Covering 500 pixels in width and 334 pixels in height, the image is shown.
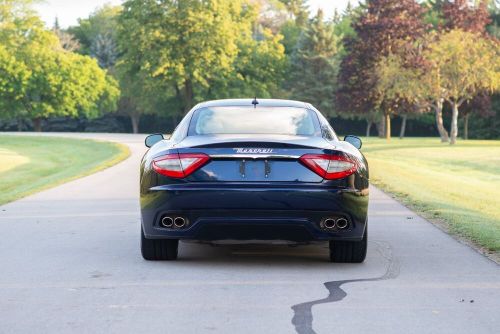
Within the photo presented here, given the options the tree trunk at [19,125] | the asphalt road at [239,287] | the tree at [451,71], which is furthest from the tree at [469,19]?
the asphalt road at [239,287]

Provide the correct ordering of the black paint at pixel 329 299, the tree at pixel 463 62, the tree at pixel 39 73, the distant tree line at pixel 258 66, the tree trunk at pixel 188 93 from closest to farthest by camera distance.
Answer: the black paint at pixel 329 299
the tree at pixel 463 62
the distant tree line at pixel 258 66
the tree trunk at pixel 188 93
the tree at pixel 39 73

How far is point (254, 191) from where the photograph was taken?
7602mm

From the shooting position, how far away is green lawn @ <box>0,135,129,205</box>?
72.2 feet

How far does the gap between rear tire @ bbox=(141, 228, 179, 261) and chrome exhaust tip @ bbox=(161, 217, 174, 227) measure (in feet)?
1.37

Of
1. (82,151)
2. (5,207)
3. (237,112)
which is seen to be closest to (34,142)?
(82,151)

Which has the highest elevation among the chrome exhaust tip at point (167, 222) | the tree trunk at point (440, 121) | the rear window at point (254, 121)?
the rear window at point (254, 121)

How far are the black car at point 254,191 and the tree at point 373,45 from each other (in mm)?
56802

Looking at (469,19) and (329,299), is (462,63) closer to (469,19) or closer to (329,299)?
(469,19)

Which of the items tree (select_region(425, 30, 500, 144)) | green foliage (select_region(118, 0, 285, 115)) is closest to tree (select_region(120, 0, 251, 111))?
green foliage (select_region(118, 0, 285, 115))

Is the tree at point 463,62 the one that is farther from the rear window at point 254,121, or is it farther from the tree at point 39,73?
the rear window at point 254,121

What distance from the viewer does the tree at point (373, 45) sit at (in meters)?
65.6

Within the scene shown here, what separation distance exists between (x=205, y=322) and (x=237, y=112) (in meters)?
3.42

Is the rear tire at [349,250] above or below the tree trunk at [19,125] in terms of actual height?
above

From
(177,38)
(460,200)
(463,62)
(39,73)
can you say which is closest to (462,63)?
(463,62)
